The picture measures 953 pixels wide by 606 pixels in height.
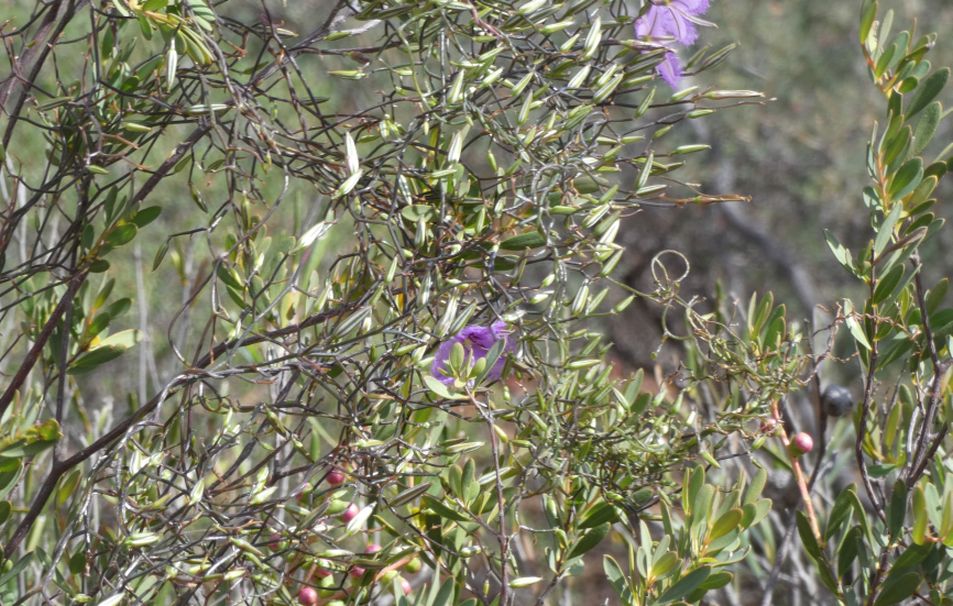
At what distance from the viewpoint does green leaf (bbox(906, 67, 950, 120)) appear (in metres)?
1.34

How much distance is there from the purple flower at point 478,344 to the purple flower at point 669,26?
341 millimetres

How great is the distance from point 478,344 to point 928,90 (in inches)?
26.7

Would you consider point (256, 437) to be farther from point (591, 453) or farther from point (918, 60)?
point (918, 60)

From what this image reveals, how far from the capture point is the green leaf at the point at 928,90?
1341 millimetres

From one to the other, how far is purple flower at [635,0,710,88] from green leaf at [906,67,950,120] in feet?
1.09

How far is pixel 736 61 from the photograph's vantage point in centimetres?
604

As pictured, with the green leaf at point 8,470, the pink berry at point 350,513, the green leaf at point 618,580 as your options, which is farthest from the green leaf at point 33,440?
the green leaf at point 618,580

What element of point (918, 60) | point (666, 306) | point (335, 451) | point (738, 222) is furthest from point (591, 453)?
point (738, 222)

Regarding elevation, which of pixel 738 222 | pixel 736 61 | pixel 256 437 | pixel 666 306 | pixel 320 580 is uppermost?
pixel 256 437

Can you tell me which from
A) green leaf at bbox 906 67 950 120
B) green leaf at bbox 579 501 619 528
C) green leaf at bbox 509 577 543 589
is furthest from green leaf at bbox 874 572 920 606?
green leaf at bbox 906 67 950 120

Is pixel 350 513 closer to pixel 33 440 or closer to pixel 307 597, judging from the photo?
pixel 307 597

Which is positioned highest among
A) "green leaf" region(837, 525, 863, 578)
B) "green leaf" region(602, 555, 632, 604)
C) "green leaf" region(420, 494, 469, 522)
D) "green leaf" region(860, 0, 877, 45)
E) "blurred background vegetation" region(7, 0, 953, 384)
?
"green leaf" region(860, 0, 877, 45)

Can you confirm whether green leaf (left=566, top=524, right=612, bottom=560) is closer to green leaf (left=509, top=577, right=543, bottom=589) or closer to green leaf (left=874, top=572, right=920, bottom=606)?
green leaf (left=509, top=577, right=543, bottom=589)

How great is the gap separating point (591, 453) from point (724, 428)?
156mm
